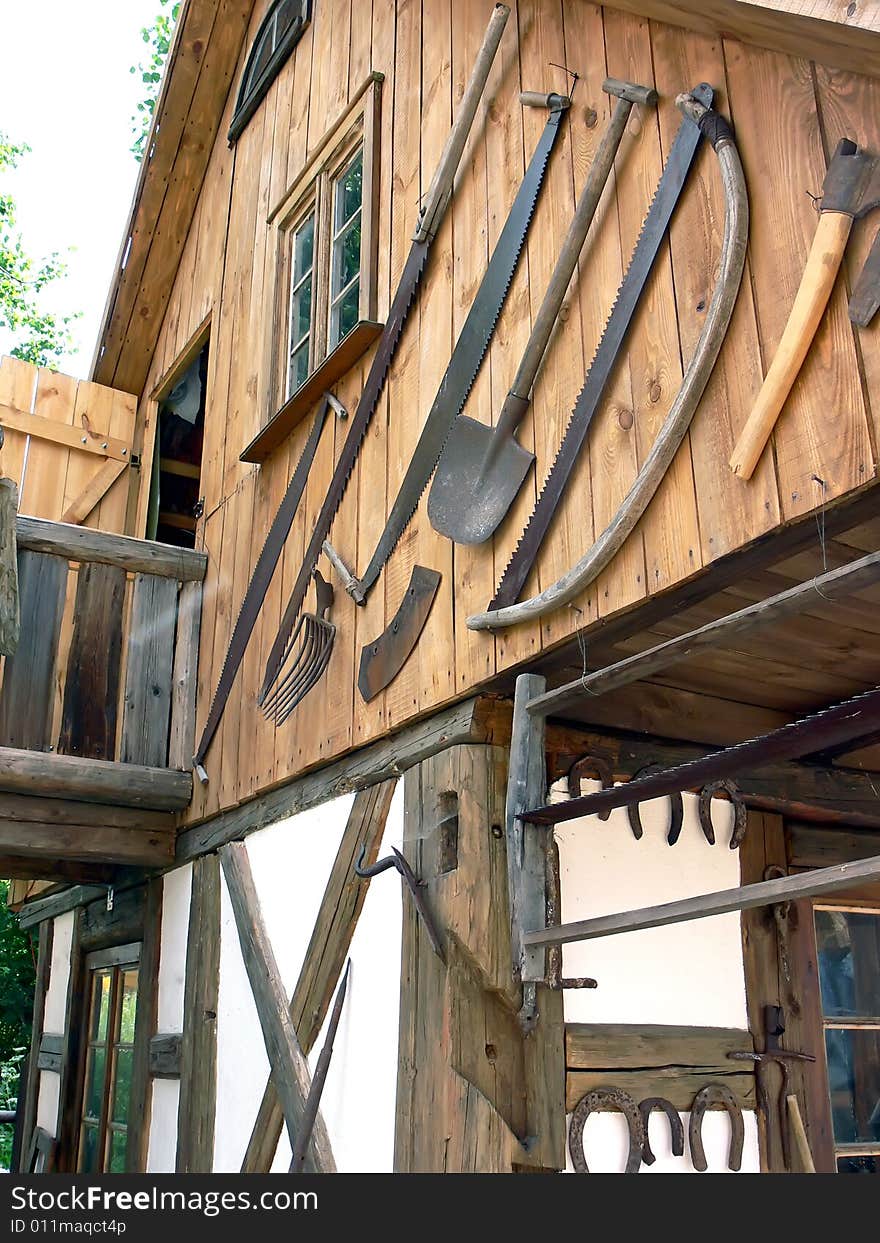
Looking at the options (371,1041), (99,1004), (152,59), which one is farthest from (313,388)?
(152,59)

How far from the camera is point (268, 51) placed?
5535 mm

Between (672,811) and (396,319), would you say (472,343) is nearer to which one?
(396,319)

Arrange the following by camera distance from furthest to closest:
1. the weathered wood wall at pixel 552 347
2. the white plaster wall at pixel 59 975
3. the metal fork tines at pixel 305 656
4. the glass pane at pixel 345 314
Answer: the white plaster wall at pixel 59 975 → the glass pane at pixel 345 314 → the metal fork tines at pixel 305 656 → the weathered wood wall at pixel 552 347

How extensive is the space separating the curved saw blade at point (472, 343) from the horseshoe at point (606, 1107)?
1580 mm

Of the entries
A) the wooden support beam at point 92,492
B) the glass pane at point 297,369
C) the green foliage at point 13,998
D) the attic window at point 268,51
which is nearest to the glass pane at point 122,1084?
the wooden support beam at point 92,492

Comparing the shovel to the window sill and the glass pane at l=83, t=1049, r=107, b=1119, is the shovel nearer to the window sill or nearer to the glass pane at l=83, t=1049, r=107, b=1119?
the window sill

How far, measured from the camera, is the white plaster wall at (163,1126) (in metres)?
4.34

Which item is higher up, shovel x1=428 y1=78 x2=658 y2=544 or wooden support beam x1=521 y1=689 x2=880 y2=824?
shovel x1=428 y1=78 x2=658 y2=544

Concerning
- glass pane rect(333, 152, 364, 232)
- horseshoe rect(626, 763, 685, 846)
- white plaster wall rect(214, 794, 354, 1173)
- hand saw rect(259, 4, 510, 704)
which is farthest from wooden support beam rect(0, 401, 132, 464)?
horseshoe rect(626, 763, 685, 846)

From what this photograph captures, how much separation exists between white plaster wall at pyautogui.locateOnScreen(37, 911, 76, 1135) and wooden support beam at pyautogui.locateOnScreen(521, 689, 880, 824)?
4.82 m

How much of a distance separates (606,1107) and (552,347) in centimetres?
187

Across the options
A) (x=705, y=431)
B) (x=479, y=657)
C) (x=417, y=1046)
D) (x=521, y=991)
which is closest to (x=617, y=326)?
(x=705, y=431)

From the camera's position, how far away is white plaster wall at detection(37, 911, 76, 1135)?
6.18 m

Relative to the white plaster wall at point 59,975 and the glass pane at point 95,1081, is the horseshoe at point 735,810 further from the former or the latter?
the white plaster wall at point 59,975
